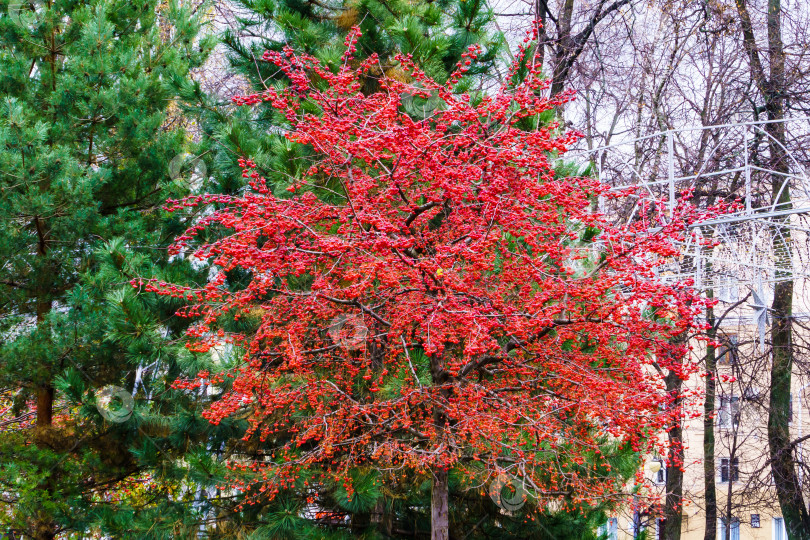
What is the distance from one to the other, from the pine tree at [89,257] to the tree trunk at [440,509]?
1979 millimetres

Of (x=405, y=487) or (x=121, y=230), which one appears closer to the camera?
(x=405, y=487)

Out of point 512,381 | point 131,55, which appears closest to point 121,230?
point 131,55

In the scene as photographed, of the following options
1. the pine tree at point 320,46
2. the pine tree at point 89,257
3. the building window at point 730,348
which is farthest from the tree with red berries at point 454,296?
the building window at point 730,348

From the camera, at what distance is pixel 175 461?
6.41 meters

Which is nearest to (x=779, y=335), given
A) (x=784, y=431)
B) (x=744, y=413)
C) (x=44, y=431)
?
(x=784, y=431)

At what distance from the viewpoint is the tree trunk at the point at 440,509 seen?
4961 mm

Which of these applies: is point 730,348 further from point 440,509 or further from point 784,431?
point 440,509

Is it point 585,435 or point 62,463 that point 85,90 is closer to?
point 62,463

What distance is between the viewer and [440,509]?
5.02 meters

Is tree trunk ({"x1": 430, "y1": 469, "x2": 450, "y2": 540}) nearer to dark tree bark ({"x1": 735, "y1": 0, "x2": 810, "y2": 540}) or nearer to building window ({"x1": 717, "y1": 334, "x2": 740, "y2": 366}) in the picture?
building window ({"x1": 717, "y1": 334, "x2": 740, "y2": 366})

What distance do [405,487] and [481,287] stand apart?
2213mm

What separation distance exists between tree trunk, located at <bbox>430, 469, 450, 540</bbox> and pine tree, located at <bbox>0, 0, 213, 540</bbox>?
6.49 ft

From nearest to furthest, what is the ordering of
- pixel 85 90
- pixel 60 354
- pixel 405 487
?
pixel 405 487, pixel 60 354, pixel 85 90

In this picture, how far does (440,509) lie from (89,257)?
4.38 meters
